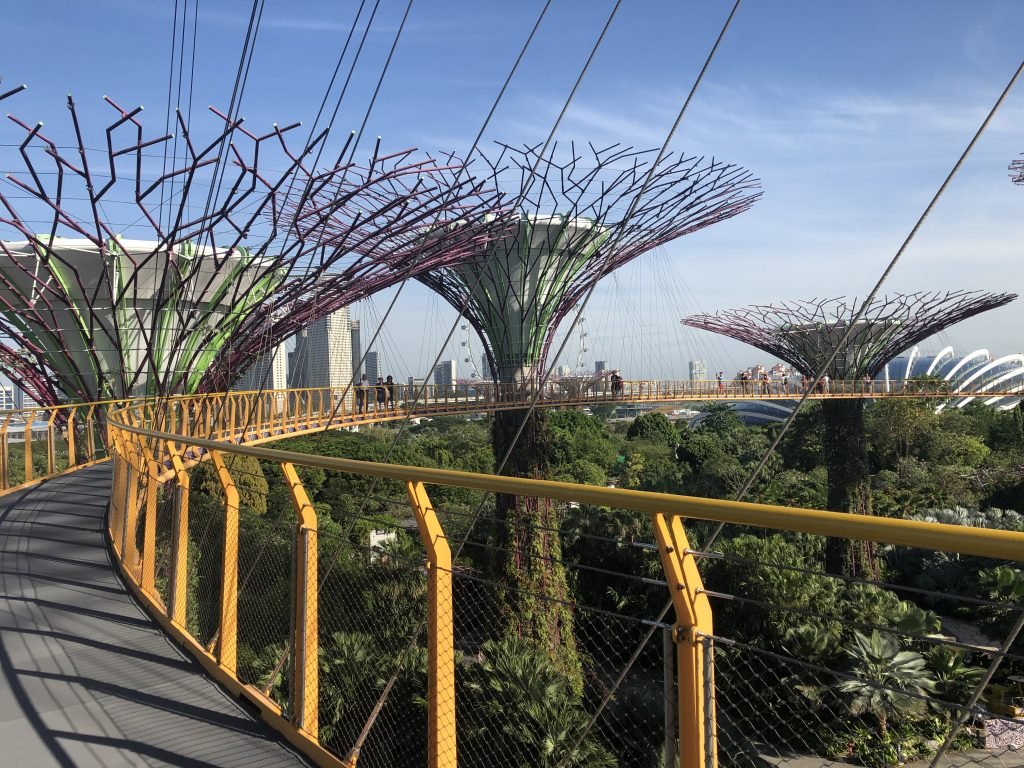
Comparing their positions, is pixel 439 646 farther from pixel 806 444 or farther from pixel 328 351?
pixel 806 444

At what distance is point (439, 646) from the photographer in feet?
9.54

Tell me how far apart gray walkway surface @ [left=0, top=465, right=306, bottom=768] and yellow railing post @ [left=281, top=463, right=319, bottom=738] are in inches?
6.9

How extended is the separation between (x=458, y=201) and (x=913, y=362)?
87928 mm

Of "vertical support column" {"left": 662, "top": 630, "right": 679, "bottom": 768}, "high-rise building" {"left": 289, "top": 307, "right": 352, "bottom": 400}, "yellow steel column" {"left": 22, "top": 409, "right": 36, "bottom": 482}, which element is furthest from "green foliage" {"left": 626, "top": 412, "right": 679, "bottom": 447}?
"vertical support column" {"left": 662, "top": 630, "right": 679, "bottom": 768}

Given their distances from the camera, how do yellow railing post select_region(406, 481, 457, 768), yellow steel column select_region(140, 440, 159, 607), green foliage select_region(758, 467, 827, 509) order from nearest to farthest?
yellow railing post select_region(406, 481, 457, 768)
yellow steel column select_region(140, 440, 159, 607)
green foliage select_region(758, 467, 827, 509)

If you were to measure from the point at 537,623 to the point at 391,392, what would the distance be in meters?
9.90

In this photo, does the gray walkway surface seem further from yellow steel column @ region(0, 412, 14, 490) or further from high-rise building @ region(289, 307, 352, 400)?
high-rise building @ region(289, 307, 352, 400)

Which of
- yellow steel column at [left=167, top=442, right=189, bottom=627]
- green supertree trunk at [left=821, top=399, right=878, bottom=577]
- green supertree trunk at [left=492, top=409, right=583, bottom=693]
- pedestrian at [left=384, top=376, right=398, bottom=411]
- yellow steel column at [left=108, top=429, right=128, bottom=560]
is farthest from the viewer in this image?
green supertree trunk at [left=821, top=399, right=878, bottom=577]

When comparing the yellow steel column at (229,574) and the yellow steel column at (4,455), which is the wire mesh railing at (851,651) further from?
the yellow steel column at (4,455)

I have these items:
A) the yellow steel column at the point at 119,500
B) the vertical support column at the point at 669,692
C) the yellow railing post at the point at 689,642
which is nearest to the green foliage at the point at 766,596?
the yellow steel column at the point at 119,500

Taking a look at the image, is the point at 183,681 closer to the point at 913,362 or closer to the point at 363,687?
the point at 363,687

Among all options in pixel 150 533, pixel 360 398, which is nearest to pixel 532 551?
pixel 360 398

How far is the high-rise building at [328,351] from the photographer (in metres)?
34.7

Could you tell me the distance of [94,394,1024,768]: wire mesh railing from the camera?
2.09 meters
